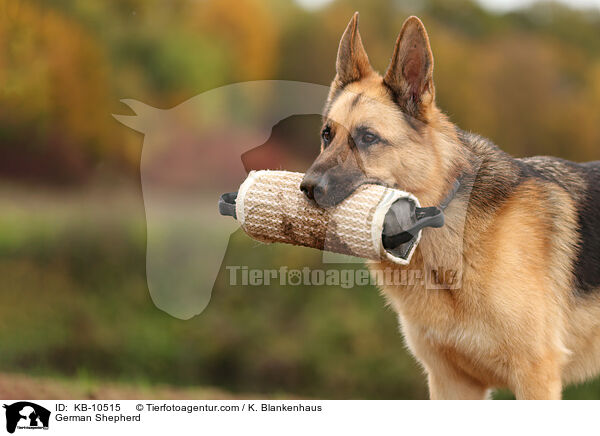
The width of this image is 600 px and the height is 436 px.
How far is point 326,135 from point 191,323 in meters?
4.15

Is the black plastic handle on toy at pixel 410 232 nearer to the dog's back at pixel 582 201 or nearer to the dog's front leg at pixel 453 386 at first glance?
the dog's back at pixel 582 201

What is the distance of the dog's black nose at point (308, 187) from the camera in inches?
106

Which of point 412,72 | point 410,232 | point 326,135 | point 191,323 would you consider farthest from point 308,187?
point 191,323

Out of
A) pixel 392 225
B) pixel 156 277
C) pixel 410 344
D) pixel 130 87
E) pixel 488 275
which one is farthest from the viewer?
pixel 130 87

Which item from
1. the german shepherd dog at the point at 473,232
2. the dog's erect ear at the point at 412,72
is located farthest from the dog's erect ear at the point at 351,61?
the dog's erect ear at the point at 412,72

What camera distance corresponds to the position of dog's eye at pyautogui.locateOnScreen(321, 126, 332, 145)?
3172 mm

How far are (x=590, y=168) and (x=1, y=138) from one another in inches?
243

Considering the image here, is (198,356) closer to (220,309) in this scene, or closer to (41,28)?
(220,309)

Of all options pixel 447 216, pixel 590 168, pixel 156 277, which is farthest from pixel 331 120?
pixel 156 277

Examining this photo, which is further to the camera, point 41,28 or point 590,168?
point 41,28

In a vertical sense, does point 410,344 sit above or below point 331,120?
below

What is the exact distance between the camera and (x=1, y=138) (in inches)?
268

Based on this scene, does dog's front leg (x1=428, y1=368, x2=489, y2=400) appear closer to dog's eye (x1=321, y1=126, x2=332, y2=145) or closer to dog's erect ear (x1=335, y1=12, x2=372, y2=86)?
dog's eye (x1=321, y1=126, x2=332, y2=145)
